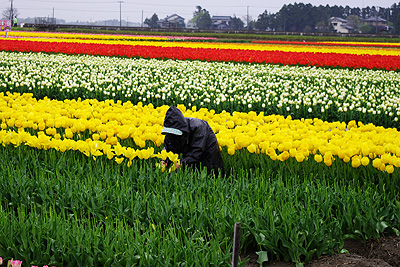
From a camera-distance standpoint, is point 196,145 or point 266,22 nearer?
point 196,145

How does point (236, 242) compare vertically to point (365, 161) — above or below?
above

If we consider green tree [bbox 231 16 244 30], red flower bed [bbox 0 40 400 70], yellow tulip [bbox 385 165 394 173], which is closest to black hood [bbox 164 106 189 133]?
yellow tulip [bbox 385 165 394 173]

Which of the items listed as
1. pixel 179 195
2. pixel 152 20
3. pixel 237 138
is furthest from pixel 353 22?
pixel 179 195

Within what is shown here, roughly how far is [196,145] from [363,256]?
1.88 metres

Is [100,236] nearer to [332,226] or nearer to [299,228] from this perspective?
[299,228]

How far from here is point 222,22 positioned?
11612cm

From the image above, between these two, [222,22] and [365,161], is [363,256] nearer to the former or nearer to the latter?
[365,161]

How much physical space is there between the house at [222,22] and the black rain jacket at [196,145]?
107955mm

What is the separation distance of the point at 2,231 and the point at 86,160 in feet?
5.73

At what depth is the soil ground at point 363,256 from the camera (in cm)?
345

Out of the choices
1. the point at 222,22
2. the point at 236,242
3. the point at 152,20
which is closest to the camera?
the point at 236,242

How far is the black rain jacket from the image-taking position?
4.82 meters

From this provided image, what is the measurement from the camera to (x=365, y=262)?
3.42 metres

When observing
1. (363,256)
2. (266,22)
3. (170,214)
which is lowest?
(363,256)
